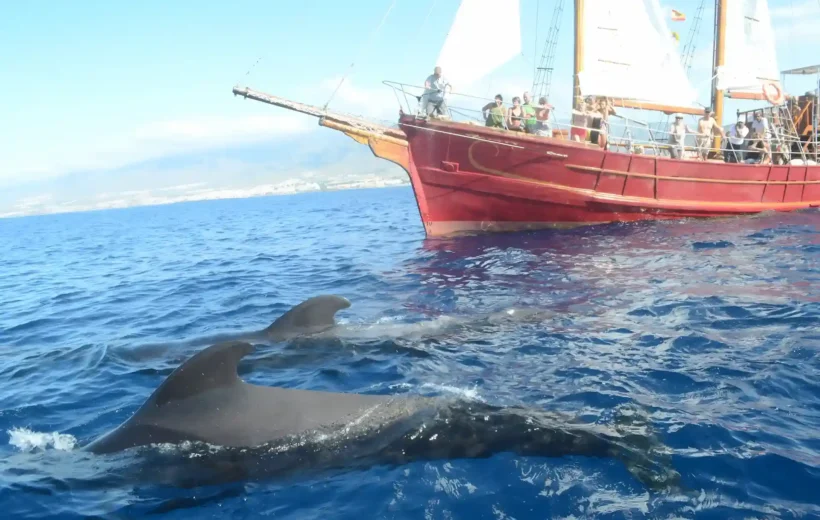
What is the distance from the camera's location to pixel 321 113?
69.2 ft

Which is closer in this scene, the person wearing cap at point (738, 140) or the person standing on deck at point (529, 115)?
the person standing on deck at point (529, 115)

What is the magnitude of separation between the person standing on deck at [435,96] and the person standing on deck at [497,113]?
132 centimetres

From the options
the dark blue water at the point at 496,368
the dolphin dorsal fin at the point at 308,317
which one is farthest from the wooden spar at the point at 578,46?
the dolphin dorsal fin at the point at 308,317

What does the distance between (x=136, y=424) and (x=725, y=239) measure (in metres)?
15.9

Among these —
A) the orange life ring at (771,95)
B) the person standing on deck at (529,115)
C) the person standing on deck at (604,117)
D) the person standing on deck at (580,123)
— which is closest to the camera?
the person standing on deck at (529,115)

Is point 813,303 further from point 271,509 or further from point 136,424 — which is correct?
point 136,424

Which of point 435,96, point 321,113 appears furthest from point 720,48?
point 321,113

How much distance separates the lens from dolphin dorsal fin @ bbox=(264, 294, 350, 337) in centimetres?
900

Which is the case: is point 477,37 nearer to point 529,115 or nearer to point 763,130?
point 529,115

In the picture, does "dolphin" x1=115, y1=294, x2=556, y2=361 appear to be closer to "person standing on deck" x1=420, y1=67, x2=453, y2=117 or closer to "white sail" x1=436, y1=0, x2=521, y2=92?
"person standing on deck" x1=420, y1=67, x2=453, y2=117

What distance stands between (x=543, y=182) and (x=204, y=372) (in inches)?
620

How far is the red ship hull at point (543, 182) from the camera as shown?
18984 mm

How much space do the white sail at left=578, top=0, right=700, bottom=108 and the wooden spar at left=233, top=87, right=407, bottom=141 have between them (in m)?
7.28

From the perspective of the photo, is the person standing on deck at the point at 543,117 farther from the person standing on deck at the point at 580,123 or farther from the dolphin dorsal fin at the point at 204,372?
the dolphin dorsal fin at the point at 204,372
